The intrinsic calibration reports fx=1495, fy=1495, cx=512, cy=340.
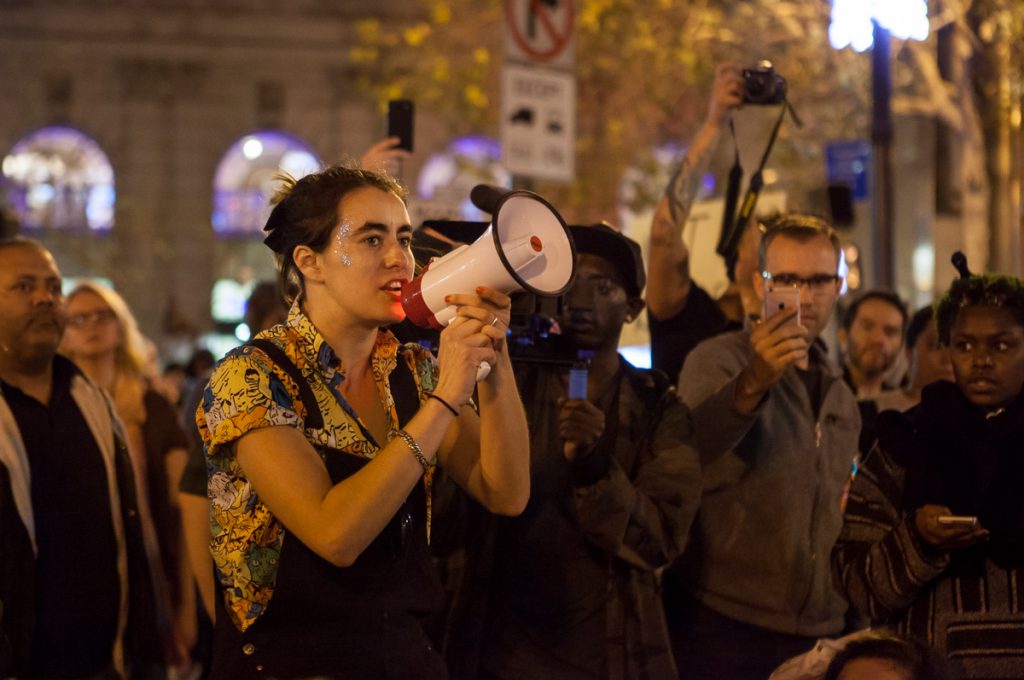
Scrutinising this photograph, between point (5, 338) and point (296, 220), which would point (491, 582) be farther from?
point (5, 338)

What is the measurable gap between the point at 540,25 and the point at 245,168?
37.4 m

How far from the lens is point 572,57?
30.2 ft

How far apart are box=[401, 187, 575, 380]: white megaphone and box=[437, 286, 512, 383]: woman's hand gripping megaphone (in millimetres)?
25

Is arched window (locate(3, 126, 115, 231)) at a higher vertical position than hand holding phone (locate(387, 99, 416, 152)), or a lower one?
higher

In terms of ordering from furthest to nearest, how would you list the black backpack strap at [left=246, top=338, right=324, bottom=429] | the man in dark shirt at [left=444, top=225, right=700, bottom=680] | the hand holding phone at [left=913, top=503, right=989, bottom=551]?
1. the man in dark shirt at [left=444, top=225, right=700, bottom=680]
2. the hand holding phone at [left=913, top=503, right=989, bottom=551]
3. the black backpack strap at [left=246, top=338, right=324, bottom=429]

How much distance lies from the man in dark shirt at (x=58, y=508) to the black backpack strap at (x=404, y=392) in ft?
5.79

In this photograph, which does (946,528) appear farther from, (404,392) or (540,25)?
(540,25)

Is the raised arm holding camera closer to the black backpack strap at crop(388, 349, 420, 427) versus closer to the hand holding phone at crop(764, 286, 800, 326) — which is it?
the hand holding phone at crop(764, 286, 800, 326)

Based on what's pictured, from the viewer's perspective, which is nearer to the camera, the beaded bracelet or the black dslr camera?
the beaded bracelet

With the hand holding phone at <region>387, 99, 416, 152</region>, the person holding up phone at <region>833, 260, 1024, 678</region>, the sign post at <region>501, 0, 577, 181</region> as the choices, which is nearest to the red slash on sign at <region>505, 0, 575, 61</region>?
the sign post at <region>501, 0, 577, 181</region>

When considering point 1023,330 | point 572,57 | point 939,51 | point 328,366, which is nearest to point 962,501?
point 1023,330

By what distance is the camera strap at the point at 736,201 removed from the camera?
5.46 meters

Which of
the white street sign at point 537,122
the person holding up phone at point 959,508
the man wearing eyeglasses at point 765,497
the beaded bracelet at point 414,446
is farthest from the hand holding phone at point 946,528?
the white street sign at point 537,122

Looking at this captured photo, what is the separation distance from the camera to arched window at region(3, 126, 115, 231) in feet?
145
